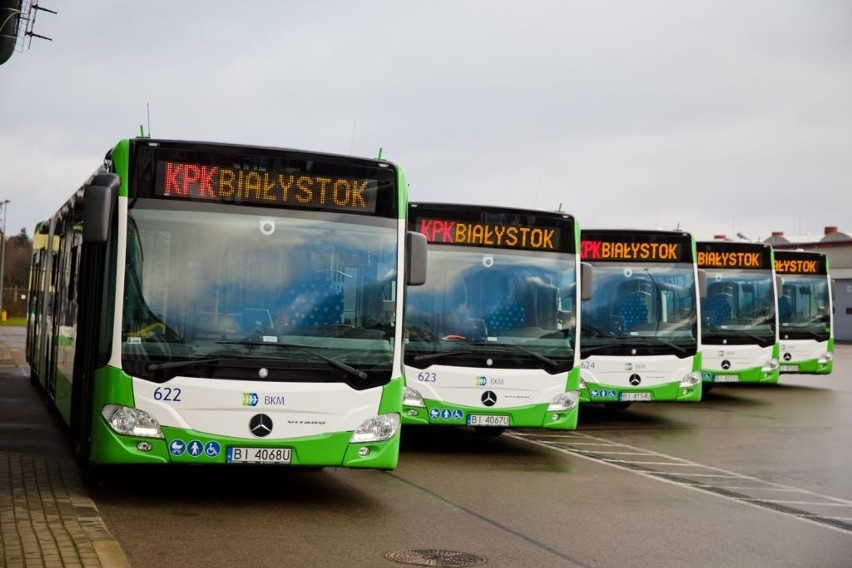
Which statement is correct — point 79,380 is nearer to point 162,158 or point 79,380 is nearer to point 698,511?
point 162,158

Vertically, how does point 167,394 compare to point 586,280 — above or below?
below

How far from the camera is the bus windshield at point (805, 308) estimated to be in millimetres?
27828

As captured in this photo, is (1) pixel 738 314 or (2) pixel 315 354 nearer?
(2) pixel 315 354

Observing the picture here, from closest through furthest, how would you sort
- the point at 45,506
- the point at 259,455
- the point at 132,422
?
the point at 45,506 → the point at 132,422 → the point at 259,455

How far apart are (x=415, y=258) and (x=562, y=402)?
13.5 feet

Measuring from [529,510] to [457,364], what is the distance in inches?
149

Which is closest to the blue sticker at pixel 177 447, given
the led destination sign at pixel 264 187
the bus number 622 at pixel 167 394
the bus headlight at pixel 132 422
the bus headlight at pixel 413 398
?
the bus headlight at pixel 132 422

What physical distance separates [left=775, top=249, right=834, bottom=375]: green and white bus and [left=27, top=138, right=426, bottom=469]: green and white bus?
63.1ft

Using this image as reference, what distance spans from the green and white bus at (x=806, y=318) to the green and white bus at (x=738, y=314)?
10.1ft

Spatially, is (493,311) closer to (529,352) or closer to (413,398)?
(529,352)

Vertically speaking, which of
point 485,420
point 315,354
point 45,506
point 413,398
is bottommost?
point 45,506

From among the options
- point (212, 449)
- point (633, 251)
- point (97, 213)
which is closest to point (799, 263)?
point (633, 251)

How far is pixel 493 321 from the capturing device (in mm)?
14281

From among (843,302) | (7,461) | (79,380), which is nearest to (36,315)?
(7,461)
